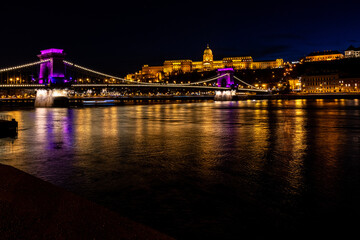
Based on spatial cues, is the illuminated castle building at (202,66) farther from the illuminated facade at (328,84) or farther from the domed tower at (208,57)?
the illuminated facade at (328,84)

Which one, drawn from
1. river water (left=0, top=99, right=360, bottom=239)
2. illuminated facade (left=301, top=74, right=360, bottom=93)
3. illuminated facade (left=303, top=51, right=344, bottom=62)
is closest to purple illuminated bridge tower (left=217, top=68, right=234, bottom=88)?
illuminated facade (left=301, top=74, right=360, bottom=93)

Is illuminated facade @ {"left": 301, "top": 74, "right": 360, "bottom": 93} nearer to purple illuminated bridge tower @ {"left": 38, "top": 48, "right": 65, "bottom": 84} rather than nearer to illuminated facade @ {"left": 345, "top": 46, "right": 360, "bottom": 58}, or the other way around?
illuminated facade @ {"left": 345, "top": 46, "right": 360, "bottom": 58}

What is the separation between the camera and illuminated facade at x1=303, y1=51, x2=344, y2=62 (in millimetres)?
149625

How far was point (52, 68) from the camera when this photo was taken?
182 feet

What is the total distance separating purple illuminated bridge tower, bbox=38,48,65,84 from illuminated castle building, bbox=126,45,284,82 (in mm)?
113141

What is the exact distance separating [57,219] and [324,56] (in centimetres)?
16709

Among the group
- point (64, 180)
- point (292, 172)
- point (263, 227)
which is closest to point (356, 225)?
point (263, 227)

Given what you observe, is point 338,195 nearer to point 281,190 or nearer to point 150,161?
point 281,190

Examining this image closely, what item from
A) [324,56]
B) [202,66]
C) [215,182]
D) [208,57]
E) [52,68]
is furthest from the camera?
[208,57]

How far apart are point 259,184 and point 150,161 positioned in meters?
4.00

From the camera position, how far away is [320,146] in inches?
535

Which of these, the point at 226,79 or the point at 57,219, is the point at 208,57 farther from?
the point at 57,219

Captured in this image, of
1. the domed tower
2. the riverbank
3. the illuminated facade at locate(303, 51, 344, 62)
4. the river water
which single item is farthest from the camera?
the domed tower

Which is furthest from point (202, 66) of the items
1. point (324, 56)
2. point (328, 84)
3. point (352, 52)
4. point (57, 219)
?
point (57, 219)
